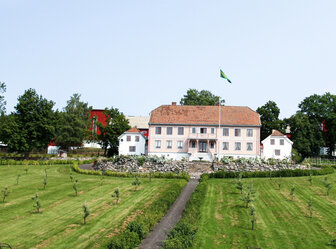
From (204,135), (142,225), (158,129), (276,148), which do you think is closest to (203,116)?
(204,135)

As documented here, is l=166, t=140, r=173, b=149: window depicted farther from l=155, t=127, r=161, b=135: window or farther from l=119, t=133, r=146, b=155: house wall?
l=119, t=133, r=146, b=155: house wall

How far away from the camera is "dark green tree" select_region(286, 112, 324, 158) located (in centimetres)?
6206

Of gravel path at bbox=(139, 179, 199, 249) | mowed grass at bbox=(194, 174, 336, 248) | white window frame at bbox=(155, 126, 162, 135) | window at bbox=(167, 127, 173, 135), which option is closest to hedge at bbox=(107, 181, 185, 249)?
gravel path at bbox=(139, 179, 199, 249)

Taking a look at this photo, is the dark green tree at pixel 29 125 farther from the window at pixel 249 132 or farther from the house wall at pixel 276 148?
the house wall at pixel 276 148

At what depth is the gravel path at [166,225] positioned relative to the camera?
1803 cm

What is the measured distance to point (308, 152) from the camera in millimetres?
63094

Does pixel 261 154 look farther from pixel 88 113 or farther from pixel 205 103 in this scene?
pixel 88 113

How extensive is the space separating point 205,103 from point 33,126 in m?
41.8

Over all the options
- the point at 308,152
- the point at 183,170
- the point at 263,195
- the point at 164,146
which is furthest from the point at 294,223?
the point at 308,152

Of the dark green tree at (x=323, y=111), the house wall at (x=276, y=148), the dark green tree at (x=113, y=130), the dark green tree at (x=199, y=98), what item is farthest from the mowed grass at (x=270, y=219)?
the dark green tree at (x=199, y=98)

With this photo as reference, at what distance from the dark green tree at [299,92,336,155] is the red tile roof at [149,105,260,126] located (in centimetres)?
2025

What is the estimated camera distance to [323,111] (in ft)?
224

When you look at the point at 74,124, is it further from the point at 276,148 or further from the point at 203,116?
the point at 276,148

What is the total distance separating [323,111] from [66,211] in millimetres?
61805
